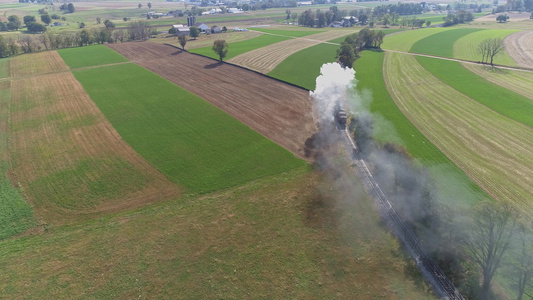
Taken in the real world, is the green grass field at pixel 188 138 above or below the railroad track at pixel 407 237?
above

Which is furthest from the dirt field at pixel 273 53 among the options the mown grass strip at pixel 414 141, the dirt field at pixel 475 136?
the dirt field at pixel 475 136

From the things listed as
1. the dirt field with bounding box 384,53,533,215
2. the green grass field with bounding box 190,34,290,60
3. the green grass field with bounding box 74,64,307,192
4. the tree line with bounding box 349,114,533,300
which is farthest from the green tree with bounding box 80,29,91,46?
the tree line with bounding box 349,114,533,300

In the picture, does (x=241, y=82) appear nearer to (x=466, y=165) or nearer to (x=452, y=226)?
(x=466, y=165)

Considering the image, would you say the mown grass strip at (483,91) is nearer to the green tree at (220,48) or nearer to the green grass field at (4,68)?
the green tree at (220,48)

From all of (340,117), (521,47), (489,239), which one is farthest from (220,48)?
(521,47)

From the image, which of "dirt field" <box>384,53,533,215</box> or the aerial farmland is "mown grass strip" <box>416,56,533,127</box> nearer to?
the aerial farmland
